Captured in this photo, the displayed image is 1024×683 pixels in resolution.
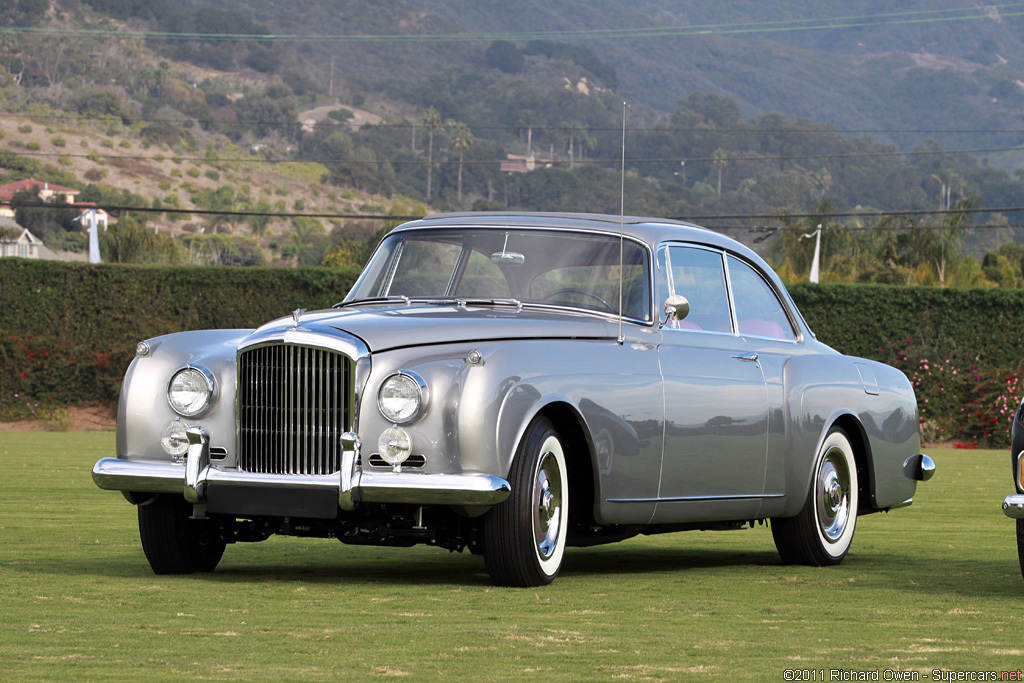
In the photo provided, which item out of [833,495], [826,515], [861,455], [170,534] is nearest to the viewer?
[170,534]

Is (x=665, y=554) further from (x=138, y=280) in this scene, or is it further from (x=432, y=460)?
(x=138, y=280)

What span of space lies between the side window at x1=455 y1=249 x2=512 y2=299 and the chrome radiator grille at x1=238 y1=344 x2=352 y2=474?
1411mm

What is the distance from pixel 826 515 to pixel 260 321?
81.6ft

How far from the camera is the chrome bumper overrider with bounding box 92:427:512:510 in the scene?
6875 mm

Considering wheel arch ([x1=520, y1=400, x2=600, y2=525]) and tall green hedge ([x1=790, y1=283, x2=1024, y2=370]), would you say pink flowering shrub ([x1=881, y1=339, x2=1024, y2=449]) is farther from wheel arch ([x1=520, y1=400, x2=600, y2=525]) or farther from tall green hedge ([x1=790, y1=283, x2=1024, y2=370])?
wheel arch ([x1=520, y1=400, x2=600, y2=525])

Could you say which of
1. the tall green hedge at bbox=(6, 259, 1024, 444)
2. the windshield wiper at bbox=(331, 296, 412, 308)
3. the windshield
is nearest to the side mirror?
the windshield

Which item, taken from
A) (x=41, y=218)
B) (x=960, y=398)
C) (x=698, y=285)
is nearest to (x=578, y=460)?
(x=698, y=285)

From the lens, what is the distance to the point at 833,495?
949 centimetres

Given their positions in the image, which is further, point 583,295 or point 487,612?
point 583,295

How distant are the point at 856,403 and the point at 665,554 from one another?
4.88 ft

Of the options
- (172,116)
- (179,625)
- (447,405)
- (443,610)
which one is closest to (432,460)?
(447,405)

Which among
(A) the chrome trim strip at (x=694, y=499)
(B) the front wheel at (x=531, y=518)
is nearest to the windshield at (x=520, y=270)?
(A) the chrome trim strip at (x=694, y=499)

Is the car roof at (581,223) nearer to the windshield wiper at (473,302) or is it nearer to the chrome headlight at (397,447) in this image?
the windshield wiper at (473,302)

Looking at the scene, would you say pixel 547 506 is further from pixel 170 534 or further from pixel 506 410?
pixel 170 534
